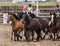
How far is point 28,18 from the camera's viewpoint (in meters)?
14.2

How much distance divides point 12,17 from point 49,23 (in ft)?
6.35

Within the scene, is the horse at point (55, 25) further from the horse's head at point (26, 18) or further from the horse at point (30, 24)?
the horse's head at point (26, 18)

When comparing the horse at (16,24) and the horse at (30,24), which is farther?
the horse at (16,24)

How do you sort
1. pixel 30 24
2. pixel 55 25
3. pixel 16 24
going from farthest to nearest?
pixel 55 25 → pixel 16 24 → pixel 30 24

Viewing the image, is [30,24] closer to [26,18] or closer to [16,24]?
[26,18]

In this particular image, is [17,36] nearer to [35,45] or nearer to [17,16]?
[17,16]

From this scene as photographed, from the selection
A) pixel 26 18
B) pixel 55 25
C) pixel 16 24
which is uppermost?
pixel 26 18

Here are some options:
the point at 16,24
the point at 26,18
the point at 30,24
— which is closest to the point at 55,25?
the point at 30,24

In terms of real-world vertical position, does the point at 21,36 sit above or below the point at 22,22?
below

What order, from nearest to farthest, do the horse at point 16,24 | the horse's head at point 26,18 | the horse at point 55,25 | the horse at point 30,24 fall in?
the horse's head at point 26,18
the horse at point 30,24
the horse at point 16,24
the horse at point 55,25

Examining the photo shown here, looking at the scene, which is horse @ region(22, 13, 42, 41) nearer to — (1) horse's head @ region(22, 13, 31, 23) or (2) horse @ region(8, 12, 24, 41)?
(1) horse's head @ region(22, 13, 31, 23)

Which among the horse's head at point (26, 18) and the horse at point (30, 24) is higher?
the horse's head at point (26, 18)

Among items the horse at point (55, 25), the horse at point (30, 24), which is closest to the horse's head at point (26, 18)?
the horse at point (30, 24)

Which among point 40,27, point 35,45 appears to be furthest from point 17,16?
point 35,45
